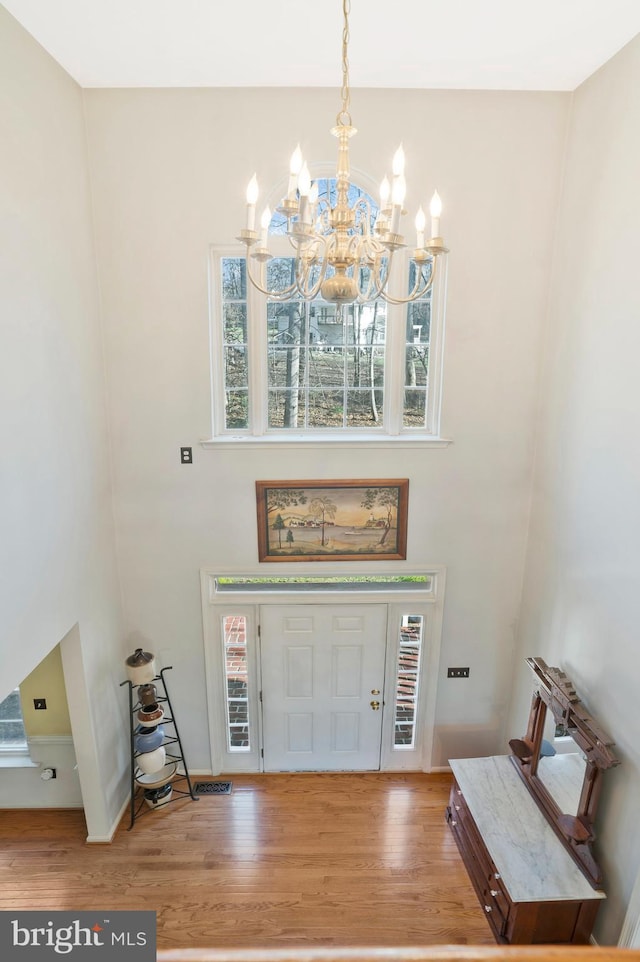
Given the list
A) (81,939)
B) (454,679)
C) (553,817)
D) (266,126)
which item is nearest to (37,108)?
(266,126)

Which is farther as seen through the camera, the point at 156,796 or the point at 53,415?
the point at 156,796

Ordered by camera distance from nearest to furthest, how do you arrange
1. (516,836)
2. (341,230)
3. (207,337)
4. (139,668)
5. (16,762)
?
(341,230), (516,836), (207,337), (139,668), (16,762)

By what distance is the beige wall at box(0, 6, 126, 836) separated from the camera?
2896 millimetres

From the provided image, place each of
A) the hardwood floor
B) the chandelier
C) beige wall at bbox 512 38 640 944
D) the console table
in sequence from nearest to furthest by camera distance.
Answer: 1. the chandelier
2. beige wall at bbox 512 38 640 944
3. the console table
4. the hardwood floor

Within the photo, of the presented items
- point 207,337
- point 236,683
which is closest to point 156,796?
point 236,683

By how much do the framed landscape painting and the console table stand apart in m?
1.82

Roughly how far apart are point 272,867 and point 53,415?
3.71 m

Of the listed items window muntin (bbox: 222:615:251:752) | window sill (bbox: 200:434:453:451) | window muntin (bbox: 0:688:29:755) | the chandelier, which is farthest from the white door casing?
the chandelier

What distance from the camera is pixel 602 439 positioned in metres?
3.38

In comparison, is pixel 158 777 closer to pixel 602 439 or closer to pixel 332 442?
pixel 332 442

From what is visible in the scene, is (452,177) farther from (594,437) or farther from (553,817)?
(553,817)

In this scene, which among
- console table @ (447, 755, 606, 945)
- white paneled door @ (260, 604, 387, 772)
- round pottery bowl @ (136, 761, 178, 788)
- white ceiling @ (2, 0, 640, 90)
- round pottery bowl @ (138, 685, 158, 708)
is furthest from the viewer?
white paneled door @ (260, 604, 387, 772)

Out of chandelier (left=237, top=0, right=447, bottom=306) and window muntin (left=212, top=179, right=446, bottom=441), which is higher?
chandelier (left=237, top=0, right=447, bottom=306)

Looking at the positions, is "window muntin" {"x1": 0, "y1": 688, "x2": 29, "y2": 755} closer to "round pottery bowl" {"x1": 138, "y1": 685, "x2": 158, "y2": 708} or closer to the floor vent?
"round pottery bowl" {"x1": 138, "y1": 685, "x2": 158, "y2": 708}
